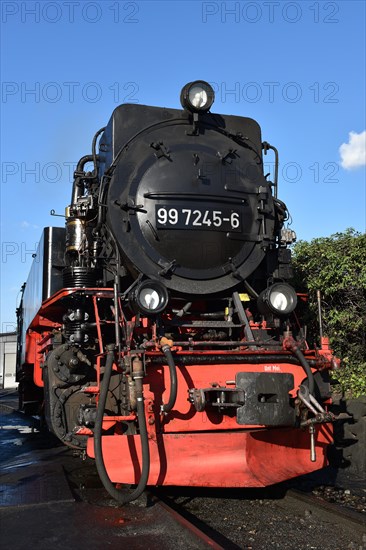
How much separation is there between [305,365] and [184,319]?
1.40 meters

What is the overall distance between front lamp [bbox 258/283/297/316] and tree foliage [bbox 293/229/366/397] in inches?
146

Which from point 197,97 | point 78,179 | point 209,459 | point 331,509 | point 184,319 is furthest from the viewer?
point 78,179

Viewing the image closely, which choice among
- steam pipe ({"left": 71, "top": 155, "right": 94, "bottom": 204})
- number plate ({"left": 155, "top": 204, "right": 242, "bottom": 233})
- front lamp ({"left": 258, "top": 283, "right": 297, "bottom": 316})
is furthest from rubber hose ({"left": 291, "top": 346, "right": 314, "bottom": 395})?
steam pipe ({"left": 71, "top": 155, "right": 94, "bottom": 204})

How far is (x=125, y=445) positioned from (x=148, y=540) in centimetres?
94

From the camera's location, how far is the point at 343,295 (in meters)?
9.24

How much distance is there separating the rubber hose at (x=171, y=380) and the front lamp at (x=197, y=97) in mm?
2708

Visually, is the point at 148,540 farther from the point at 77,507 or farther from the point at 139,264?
the point at 139,264

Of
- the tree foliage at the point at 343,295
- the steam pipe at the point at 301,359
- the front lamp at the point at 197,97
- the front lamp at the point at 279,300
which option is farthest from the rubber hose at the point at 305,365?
the tree foliage at the point at 343,295

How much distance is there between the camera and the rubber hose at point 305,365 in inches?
189

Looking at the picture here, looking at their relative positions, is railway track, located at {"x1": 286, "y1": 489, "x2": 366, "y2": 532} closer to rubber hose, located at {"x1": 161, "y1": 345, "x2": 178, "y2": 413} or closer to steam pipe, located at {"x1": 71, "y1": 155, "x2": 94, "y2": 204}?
rubber hose, located at {"x1": 161, "y1": 345, "x2": 178, "y2": 413}

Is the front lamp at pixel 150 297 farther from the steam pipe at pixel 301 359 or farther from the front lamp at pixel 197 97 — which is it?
the front lamp at pixel 197 97

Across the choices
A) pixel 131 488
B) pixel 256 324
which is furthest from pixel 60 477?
pixel 256 324

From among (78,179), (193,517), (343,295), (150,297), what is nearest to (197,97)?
(78,179)

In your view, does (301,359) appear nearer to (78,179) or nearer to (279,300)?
(279,300)
